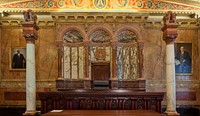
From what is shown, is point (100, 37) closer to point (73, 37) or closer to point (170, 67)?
point (73, 37)

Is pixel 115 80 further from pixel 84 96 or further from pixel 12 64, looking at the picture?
pixel 12 64

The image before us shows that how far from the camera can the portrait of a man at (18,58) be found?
522 inches

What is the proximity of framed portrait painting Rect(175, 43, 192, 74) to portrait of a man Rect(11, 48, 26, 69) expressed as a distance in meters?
6.96

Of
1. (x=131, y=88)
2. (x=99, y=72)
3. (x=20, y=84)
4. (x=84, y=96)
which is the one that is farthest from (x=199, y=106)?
(x=20, y=84)

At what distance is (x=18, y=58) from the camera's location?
43.6 feet

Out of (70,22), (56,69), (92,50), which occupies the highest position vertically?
(70,22)

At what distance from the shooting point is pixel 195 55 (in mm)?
13469

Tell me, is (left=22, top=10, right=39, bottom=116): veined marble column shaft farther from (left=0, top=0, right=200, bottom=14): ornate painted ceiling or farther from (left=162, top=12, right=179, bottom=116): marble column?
(left=162, top=12, right=179, bottom=116): marble column

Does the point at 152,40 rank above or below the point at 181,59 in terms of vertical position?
above

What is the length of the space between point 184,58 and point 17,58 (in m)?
7.58

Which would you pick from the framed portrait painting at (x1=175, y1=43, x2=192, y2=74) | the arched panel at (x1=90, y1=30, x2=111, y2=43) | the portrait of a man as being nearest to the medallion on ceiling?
the arched panel at (x1=90, y1=30, x2=111, y2=43)

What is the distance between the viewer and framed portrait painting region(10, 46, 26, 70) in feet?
43.4

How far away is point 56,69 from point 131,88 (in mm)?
3430

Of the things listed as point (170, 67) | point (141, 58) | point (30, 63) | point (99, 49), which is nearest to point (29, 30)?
point (30, 63)
